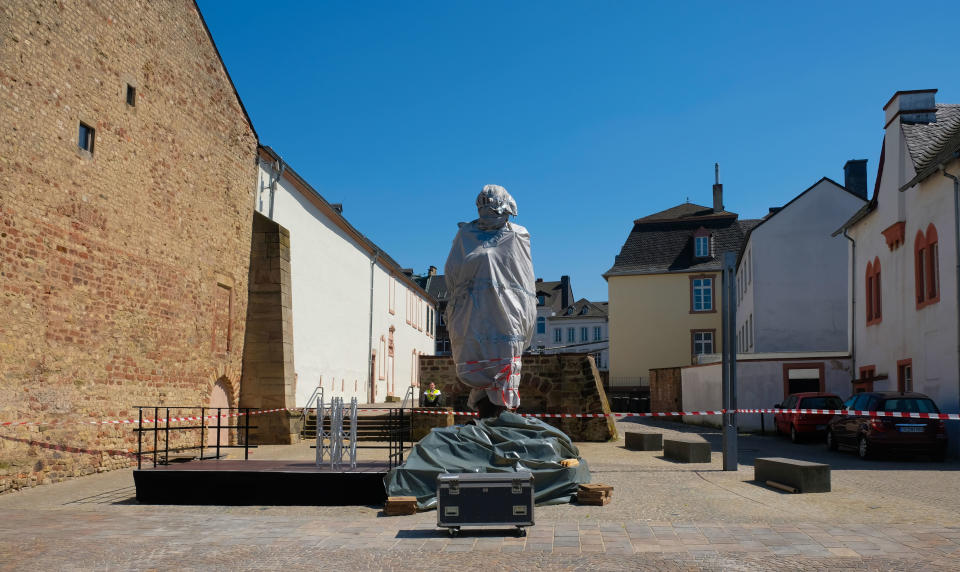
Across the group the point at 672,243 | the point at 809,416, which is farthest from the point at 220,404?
the point at 672,243

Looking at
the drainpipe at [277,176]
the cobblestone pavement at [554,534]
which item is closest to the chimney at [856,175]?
→ the drainpipe at [277,176]

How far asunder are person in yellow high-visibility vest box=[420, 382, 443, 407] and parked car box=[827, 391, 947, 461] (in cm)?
949

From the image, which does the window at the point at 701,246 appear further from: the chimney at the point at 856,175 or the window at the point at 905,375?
the window at the point at 905,375

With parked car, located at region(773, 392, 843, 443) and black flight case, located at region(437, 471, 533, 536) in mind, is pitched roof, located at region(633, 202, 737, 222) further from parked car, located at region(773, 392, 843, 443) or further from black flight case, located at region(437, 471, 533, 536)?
black flight case, located at region(437, 471, 533, 536)

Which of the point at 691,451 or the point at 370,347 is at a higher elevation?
the point at 370,347

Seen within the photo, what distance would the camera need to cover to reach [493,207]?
12461 millimetres

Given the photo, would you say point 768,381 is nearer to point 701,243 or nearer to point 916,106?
point 916,106

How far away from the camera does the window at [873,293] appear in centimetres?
2331

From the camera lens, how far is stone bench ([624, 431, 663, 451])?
60.2 feet

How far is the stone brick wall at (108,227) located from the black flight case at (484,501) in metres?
7.96

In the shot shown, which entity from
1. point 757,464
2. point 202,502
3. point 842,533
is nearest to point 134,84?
point 202,502

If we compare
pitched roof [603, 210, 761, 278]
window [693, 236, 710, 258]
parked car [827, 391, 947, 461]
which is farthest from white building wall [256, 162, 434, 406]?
window [693, 236, 710, 258]

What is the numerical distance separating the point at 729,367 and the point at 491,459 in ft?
18.3

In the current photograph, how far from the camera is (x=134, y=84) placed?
645 inches
